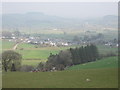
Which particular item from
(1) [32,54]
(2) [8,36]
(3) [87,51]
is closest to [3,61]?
(3) [87,51]

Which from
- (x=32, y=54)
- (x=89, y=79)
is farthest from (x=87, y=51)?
(x=89, y=79)

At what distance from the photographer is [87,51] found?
207 ft

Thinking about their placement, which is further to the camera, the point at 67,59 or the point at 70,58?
the point at 70,58

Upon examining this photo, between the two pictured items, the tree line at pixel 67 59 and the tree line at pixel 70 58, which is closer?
the tree line at pixel 67 59

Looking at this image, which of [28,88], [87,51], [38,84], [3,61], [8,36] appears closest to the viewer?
[28,88]

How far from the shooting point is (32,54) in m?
81.7

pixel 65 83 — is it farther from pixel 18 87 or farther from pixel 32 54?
pixel 32 54

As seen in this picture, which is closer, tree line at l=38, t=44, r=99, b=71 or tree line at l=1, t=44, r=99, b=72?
tree line at l=1, t=44, r=99, b=72

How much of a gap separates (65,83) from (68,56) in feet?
132

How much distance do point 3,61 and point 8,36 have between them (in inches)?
4155

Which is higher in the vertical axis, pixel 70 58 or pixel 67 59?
pixel 70 58

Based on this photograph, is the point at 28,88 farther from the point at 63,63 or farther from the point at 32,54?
the point at 32,54

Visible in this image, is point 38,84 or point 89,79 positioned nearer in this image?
point 38,84

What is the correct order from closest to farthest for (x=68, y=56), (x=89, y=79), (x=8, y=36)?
1. (x=89, y=79)
2. (x=68, y=56)
3. (x=8, y=36)
